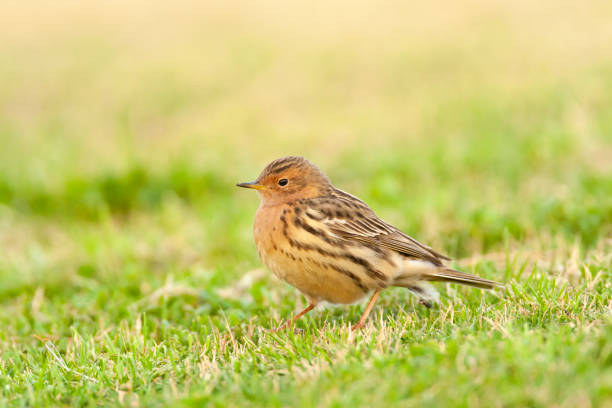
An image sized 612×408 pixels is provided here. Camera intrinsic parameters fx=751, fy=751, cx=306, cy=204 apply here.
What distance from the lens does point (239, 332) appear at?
557 cm

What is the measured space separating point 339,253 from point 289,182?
0.89 m

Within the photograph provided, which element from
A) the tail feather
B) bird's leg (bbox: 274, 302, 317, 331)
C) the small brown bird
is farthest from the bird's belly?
the tail feather

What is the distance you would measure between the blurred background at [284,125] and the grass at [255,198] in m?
0.05

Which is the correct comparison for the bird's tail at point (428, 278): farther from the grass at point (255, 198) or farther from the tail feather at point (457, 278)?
the grass at point (255, 198)

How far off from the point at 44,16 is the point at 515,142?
16034 mm

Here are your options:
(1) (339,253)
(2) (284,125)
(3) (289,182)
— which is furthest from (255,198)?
(1) (339,253)

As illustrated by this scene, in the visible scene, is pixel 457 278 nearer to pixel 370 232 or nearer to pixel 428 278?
pixel 428 278


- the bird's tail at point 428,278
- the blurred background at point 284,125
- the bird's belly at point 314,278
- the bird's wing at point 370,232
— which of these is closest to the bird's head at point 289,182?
the bird's wing at point 370,232

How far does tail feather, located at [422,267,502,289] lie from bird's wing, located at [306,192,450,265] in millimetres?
129

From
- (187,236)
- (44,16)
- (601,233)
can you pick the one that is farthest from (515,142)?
(44,16)

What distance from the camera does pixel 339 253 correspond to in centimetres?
545

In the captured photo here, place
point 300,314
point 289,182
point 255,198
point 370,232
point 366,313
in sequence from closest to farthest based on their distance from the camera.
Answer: point 366,313
point 300,314
point 370,232
point 289,182
point 255,198

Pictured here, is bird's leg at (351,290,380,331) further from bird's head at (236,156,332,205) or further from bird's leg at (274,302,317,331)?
bird's head at (236,156,332,205)

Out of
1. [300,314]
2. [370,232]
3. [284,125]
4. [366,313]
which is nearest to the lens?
[366,313]
